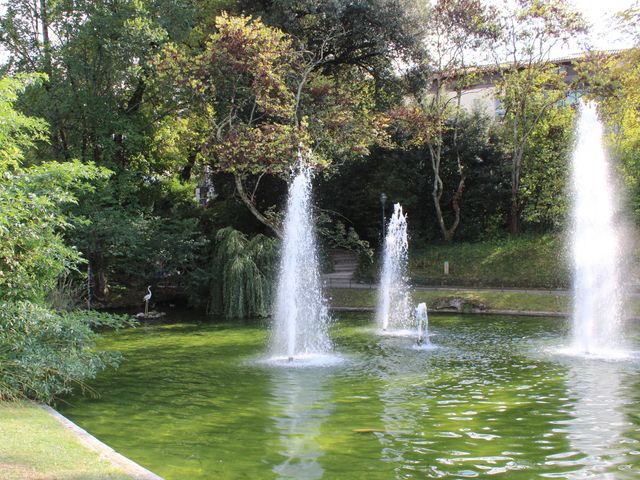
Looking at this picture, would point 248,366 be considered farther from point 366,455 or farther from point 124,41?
point 124,41

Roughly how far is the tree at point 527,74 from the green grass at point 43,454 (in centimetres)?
2661

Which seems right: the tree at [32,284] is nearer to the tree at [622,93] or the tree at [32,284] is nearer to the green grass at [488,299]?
the tree at [622,93]

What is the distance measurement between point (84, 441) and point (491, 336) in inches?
504

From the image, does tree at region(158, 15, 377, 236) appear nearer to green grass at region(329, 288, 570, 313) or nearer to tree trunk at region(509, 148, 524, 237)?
green grass at region(329, 288, 570, 313)

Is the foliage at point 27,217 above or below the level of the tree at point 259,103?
below

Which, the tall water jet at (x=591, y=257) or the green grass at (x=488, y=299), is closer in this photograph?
the tall water jet at (x=591, y=257)

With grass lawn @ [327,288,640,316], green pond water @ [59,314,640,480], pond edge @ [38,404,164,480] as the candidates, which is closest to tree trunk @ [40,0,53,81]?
green pond water @ [59,314,640,480]

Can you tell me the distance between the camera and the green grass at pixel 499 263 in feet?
88.5

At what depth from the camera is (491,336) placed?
1741 centimetres

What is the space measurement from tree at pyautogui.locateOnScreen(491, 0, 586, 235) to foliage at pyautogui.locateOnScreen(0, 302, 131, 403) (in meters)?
24.8

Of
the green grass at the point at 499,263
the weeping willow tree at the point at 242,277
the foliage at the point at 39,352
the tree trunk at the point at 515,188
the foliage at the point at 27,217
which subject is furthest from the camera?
the tree trunk at the point at 515,188

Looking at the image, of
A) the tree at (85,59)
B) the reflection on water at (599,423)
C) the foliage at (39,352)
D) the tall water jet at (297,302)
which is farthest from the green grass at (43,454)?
the tree at (85,59)

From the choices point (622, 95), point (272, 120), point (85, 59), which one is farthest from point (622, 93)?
point (85, 59)

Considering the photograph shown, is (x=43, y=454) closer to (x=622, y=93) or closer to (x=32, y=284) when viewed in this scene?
(x=32, y=284)
